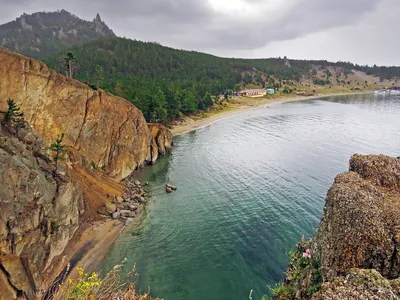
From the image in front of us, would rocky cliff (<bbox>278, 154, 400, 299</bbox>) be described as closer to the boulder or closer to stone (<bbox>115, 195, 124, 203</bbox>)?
the boulder

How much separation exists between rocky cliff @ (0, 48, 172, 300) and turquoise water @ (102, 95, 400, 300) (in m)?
6.18

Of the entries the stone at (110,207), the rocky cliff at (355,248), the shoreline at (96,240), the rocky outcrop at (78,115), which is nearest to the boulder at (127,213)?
the shoreline at (96,240)

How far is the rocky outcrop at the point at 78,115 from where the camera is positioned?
4331 cm

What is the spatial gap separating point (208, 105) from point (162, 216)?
10328cm

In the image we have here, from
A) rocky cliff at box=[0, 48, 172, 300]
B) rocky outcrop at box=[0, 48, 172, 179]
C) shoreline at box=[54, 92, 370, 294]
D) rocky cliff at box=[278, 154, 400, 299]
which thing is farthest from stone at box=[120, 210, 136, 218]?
rocky cliff at box=[278, 154, 400, 299]

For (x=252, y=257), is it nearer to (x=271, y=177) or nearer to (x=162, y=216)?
(x=162, y=216)

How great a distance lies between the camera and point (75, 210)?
3725 centimetres

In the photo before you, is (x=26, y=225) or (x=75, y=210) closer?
(x=26, y=225)

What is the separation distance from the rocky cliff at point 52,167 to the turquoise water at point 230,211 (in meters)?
6.18

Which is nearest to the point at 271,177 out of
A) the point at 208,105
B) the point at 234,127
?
the point at 234,127

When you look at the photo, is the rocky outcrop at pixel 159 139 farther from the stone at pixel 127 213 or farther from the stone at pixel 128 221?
the stone at pixel 128 221

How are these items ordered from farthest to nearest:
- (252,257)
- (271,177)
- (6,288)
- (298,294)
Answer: (271,177)
(252,257)
(6,288)
(298,294)

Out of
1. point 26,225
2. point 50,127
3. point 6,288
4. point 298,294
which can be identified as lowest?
point 6,288

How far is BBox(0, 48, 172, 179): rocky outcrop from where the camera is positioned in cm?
4331
